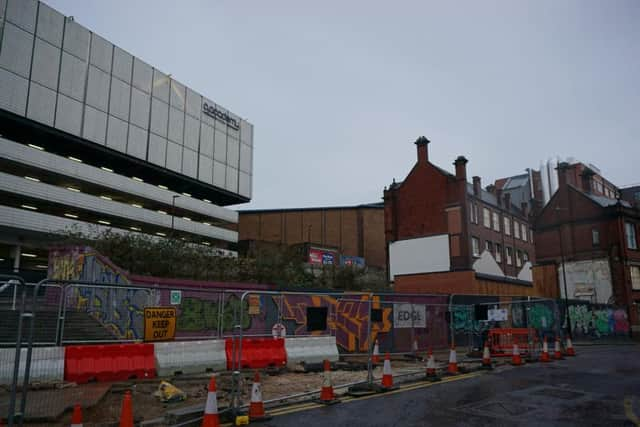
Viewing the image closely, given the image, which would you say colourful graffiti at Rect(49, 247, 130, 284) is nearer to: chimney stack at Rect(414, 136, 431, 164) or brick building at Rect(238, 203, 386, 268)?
chimney stack at Rect(414, 136, 431, 164)

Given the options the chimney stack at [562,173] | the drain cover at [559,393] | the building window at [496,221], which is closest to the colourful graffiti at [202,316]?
the drain cover at [559,393]

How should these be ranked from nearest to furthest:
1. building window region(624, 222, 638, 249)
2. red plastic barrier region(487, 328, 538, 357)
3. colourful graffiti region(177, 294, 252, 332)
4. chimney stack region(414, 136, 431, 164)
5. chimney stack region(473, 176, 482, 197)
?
colourful graffiti region(177, 294, 252, 332) → red plastic barrier region(487, 328, 538, 357) → building window region(624, 222, 638, 249) → chimney stack region(473, 176, 482, 197) → chimney stack region(414, 136, 431, 164)

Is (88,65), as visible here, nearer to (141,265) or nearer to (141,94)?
(141,94)

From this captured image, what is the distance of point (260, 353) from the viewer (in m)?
14.4

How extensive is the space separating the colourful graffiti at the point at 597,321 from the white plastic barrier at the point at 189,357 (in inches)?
1271

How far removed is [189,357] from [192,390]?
2033 mm

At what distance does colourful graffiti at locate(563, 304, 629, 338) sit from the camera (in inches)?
1484

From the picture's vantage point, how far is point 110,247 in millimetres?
27922

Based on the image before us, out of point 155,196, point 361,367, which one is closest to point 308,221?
point 155,196

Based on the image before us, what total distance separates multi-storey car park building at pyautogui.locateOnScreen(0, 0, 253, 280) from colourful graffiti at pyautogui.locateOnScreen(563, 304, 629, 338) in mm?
38895

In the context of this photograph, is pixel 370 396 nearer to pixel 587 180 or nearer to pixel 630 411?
pixel 630 411

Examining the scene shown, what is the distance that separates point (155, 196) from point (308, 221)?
27098 mm

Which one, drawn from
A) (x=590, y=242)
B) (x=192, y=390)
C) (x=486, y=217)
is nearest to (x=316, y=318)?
(x=192, y=390)

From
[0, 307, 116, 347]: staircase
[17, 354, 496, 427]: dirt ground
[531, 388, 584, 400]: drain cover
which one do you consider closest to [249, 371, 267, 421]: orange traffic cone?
[17, 354, 496, 427]: dirt ground
